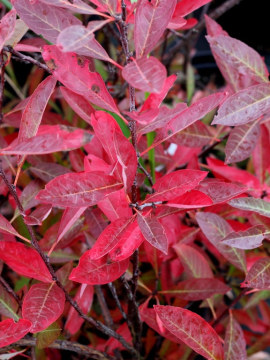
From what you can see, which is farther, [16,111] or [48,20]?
[16,111]

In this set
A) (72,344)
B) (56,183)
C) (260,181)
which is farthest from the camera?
(260,181)

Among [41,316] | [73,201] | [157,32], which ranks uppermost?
[157,32]

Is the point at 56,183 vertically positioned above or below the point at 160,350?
above

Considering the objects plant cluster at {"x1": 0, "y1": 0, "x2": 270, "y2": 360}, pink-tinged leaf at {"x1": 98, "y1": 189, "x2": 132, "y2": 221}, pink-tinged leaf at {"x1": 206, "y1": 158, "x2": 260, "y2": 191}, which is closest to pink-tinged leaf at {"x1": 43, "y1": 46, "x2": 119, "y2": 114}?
plant cluster at {"x1": 0, "y1": 0, "x2": 270, "y2": 360}

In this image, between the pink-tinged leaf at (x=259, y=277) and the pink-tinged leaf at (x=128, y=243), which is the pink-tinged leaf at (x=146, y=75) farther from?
the pink-tinged leaf at (x=259, y=277)

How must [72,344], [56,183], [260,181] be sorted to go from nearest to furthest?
[56,183], [72,344], [260,181]

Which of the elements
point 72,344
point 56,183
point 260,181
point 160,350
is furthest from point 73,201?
point 160,350

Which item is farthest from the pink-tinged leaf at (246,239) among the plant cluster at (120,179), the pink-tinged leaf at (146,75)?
the pink-tinged leaf at (146,75)

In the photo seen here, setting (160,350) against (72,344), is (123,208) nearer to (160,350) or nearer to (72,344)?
(72,344)

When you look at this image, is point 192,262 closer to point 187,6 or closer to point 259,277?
point 259,277
